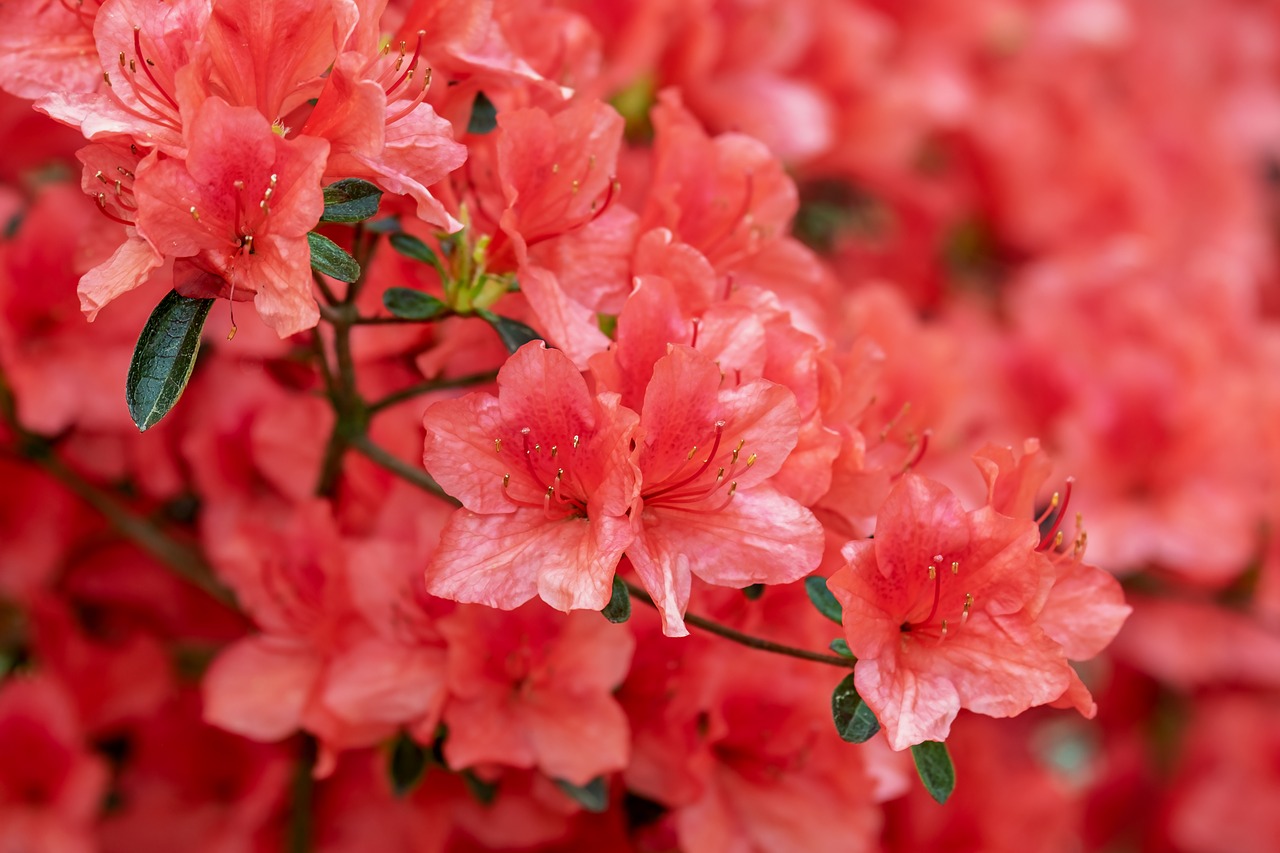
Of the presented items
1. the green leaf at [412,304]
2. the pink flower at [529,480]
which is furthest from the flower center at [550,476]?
the green leaf at [412,304]

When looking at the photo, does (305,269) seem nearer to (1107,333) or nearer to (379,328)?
(379,328)

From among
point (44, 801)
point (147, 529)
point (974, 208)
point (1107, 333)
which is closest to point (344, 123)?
point (147, 529)

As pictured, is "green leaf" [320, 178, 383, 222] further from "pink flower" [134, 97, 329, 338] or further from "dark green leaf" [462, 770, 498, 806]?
"dark green leaf" [462, 770, 498, 806]

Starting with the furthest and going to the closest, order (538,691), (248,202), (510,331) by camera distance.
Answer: (538,691)
(510,331)
(248,202)

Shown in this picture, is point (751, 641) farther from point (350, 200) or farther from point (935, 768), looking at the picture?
point (350, 200)

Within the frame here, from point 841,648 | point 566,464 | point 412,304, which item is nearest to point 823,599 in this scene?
point 841,648

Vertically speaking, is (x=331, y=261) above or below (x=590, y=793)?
above
